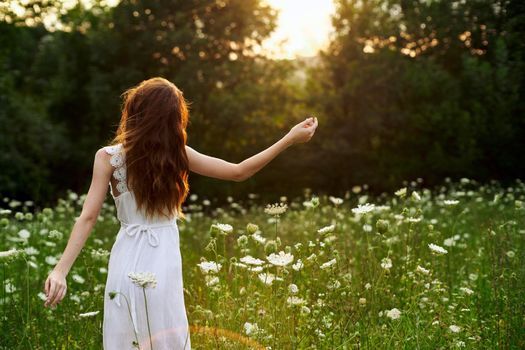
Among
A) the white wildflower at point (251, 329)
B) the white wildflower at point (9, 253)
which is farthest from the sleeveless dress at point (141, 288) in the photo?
the white wildflower at point (9, 253)

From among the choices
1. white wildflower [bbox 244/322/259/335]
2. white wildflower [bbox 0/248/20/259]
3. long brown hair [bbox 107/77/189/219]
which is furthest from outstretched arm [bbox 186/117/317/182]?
white wildflower [bbox 0/248/20/259]

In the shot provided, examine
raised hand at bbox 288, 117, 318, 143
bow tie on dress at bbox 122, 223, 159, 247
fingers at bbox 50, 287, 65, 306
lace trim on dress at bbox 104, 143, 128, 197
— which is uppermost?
raised hand at bbox 288, 117, 318, 143

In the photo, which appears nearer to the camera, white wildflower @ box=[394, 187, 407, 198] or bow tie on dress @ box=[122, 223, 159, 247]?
bow tie on dress @ box=[122, 223, 159, 247]

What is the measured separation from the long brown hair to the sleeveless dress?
0.18 ft

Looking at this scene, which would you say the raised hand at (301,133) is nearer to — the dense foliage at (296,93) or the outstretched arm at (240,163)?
the outstretched arm at (240,163)

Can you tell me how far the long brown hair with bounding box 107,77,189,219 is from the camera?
290cm

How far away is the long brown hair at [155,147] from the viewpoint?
9.52 ft

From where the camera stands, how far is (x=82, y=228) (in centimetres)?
281

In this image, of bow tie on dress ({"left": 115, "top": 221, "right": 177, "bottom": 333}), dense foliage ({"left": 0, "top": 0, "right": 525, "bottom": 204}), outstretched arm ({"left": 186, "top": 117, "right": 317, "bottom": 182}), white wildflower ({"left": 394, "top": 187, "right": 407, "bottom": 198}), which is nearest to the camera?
bow tie on dress ({"left": 115, "top": 221, "right": 177, "bottom": 333})

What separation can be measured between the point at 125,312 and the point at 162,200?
50 centimetres

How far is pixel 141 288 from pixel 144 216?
1.03 ft

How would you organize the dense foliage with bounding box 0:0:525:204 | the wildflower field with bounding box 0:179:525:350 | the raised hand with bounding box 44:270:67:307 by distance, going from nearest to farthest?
1. the raised hand with bounding box 44:270:67:307
2. the wildflower field with bounding box 0:179:525:350
3. the dense foliage with bounding box 0:0:525:204

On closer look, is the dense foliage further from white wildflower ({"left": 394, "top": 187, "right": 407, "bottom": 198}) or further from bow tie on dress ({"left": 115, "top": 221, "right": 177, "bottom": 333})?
bow tie on dress ({"left": 115, "top": 221, "right": 177, "bottom": 333})

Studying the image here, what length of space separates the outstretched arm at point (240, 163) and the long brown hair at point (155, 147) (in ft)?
0.33
